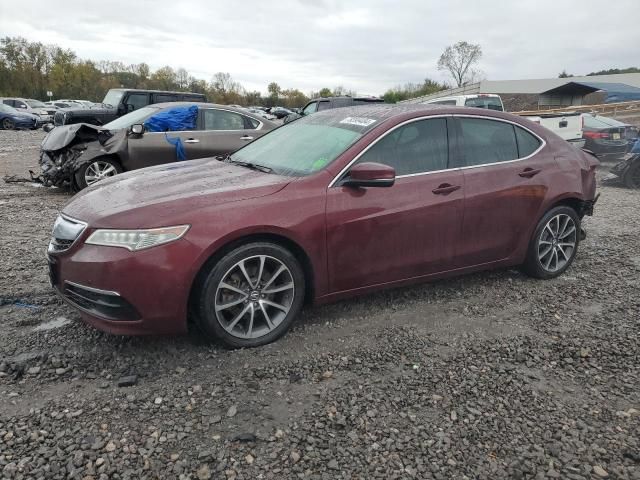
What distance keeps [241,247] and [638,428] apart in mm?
2436

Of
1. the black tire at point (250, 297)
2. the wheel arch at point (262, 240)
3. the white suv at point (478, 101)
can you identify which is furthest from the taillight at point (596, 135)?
the black tire at point (250, 297)

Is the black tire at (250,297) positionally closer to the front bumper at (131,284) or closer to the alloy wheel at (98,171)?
the front bumper at (131,284)

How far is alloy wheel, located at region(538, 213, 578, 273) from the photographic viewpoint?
462cm

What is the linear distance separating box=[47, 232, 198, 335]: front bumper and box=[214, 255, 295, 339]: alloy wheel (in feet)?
0.86

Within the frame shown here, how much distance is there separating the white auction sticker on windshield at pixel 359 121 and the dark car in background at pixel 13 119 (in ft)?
92.2

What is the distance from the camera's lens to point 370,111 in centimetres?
420

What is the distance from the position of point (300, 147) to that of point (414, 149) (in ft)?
2.95

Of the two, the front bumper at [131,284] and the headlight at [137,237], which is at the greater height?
the headlight at [137,237]

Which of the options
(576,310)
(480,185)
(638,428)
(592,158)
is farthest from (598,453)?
(592,158)

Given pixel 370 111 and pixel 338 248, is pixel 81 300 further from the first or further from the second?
pixel 370 111

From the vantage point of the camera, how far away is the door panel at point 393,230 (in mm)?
3523

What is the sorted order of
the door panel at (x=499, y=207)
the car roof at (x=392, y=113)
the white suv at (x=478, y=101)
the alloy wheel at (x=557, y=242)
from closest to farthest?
the car roof at (x=392, y=113) < the door panel at (x=499, y=207) < the alloy wheel at (x=557, y=242) < the white suv at (x=478, y=101)

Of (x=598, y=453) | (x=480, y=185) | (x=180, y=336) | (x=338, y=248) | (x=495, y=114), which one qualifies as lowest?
(x=598, y=453)

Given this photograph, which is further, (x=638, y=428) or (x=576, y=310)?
(x=576, y=310)
